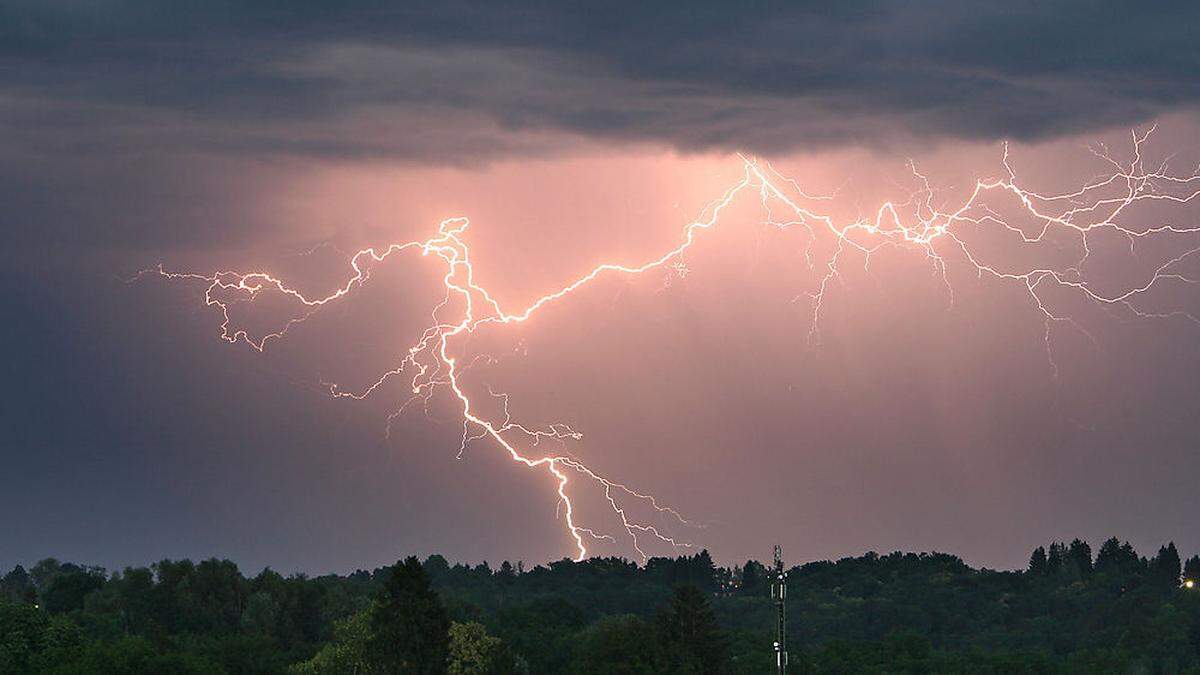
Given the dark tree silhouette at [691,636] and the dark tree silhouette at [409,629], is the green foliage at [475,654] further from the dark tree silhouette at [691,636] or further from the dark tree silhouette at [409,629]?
the dark tree silhouette at [691,636]

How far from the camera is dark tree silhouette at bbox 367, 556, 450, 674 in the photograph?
4264 inches

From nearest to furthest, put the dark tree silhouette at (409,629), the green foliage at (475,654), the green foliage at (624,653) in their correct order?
the dark tree silhouette at (409,629) < the green foliage at (475,654) < the green foliage at (624,653)

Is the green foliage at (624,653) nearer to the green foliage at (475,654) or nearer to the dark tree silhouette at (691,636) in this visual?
the dark tree silhouette at (691,636)

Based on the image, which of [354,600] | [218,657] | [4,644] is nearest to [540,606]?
[354,600]

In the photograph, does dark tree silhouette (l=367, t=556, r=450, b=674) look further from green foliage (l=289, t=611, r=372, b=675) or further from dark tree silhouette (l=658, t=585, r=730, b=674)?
dark tree silhouette (l=658, t=585, r=730, b=674)

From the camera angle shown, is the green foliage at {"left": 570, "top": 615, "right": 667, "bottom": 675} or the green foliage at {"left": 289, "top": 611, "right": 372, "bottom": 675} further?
the green foliage at {"left": 570, "top": 615, "right": 667, "bottom": 675}

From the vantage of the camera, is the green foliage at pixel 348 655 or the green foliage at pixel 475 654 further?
the green foliage at pixel 475 654

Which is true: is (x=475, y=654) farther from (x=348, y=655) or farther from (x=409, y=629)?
(x=409, y=629)

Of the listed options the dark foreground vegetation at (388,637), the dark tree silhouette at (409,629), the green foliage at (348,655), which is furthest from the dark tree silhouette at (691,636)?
the green foliage at (348,655)

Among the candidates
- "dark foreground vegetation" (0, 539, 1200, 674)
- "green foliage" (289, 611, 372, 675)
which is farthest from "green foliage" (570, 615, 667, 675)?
"green foliage" (289, 611, 372, 675)

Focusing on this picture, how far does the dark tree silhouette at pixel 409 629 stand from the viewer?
4264 inches

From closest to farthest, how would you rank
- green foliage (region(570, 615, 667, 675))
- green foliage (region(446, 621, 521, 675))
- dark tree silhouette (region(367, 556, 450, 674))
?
dark tree silhouette (region(367, 556, 450, 674)), green foliage (region(446, 621, 521, 675)), green foliage (region(570, 615, 667, 675))

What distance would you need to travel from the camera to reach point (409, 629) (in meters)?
109

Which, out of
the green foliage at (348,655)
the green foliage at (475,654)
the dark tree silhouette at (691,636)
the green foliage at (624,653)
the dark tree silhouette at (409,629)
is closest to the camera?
the dark tree silhouette at (409,629)
